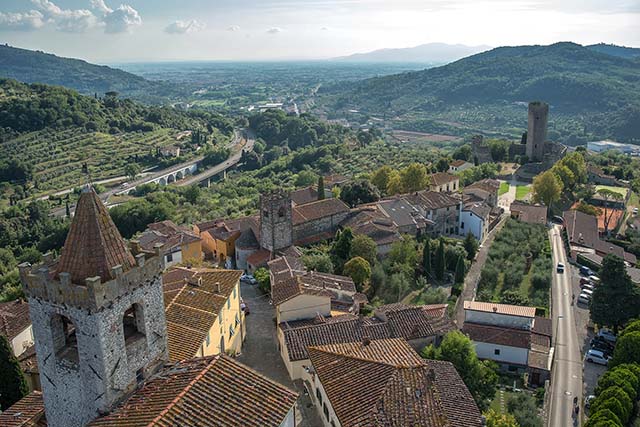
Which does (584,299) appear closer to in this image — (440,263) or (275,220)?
(440,263)

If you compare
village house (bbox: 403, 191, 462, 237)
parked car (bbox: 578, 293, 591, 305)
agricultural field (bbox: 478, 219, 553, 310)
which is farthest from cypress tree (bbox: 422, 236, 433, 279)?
parked car (bbox: 578, 293, 591, 305)

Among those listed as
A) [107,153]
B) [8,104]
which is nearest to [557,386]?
[107,153]

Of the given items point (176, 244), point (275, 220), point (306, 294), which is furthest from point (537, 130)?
point (306, 294)

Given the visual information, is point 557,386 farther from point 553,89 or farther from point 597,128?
point 553,89

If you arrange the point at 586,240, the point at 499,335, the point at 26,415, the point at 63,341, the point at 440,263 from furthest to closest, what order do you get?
the point at 586,240, the point at 440,263, the point at 499,335, the point at 26,415, the point at 63,341

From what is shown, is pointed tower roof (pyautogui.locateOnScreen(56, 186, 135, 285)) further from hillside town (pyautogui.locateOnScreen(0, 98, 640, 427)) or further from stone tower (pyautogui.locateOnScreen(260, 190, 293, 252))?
stone tower (pyautogui.locateOnScreen(260, 190, 293, 252))

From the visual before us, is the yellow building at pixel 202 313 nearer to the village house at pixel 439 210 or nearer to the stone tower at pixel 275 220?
the stone tower at pixel 275 220
